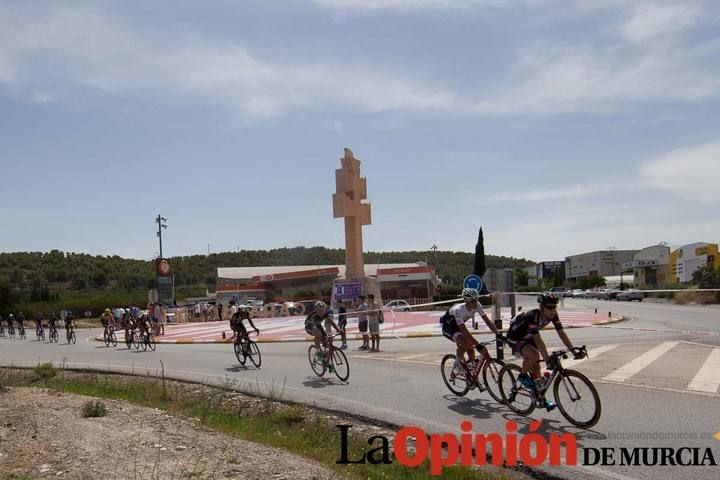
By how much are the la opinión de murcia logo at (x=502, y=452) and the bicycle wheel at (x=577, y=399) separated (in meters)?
0.37

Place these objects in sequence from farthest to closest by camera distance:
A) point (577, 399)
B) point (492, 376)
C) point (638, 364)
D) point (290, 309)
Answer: point (290, 309), point (638, 364), point (492, 376), point (577, 399)

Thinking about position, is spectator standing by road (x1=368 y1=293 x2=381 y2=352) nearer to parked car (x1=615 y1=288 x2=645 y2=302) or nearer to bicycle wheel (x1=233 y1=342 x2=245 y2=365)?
bicycle wheel (x1=233 y1=342 x2=245 y2=365)

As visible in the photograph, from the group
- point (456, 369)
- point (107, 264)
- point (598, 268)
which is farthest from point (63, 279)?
point (456, 369)

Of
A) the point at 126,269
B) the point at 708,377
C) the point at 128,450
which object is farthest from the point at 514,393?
the point at 126,269

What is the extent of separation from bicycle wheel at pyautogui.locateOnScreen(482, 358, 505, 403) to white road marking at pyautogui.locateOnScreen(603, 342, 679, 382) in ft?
9.17

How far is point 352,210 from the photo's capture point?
41.8m

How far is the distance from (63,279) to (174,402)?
12645 cm

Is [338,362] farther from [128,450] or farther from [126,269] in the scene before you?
[126,269]

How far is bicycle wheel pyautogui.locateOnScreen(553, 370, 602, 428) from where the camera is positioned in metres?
7.36

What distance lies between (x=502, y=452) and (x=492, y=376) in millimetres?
2490

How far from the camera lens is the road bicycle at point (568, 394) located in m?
7.39

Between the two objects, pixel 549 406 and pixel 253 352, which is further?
pixel 253 352

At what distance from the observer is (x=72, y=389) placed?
13305mm


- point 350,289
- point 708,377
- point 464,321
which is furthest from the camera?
point 350,289
